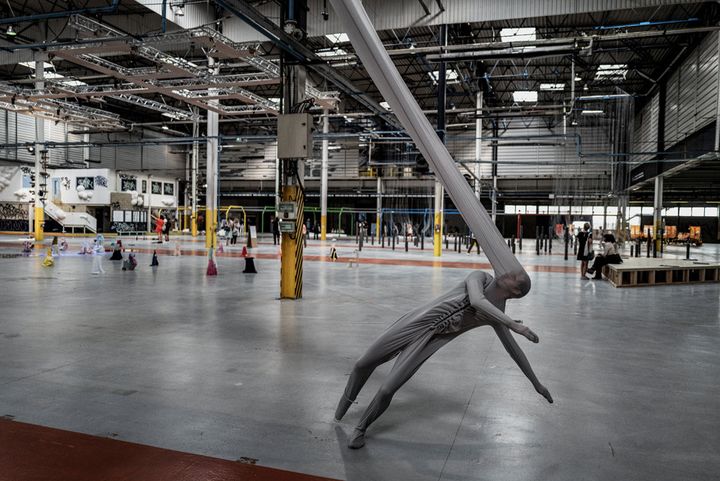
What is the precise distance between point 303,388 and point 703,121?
64.0 ft

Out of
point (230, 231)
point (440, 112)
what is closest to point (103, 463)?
point (440, 112)

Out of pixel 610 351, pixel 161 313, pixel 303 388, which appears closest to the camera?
pixel 303 388

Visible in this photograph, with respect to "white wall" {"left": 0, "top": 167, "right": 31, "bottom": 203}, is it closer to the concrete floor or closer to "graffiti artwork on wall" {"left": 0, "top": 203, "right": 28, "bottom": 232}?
"graffiti artwork on wall" {"left": 0, "top": 203, "right": 28, "bottom": 232}

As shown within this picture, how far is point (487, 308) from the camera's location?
3.43 m

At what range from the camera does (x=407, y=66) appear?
91.6 feet

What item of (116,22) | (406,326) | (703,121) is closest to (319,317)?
(406,326)

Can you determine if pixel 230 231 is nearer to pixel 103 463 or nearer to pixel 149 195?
pixel 149 195

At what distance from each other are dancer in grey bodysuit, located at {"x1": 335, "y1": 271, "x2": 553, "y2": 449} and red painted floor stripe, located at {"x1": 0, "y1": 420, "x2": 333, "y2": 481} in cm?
78

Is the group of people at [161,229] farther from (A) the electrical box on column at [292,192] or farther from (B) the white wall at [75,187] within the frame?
(A) the electrical box on column at [292,192]

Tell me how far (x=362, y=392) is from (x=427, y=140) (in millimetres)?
2450

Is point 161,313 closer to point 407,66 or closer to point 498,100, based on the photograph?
point 407,66

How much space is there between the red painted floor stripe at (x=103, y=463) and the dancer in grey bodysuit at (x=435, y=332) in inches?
30.6

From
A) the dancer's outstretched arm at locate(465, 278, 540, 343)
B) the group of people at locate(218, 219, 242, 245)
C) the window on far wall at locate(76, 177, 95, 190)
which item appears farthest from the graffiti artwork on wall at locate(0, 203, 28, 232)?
the dancer's outstretched arm at locate(465, 278, 540, 343)

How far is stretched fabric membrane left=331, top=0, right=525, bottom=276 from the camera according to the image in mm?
3500
